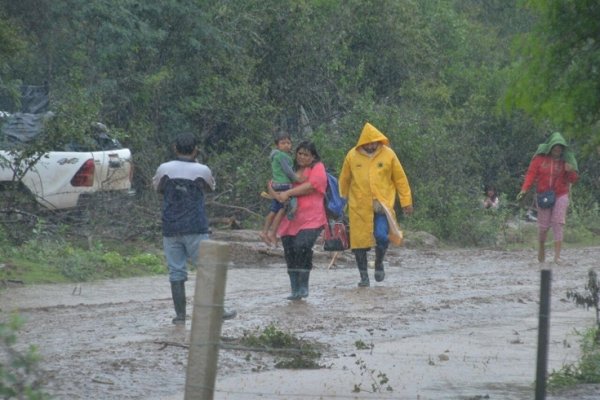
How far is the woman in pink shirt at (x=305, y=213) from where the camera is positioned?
1362 centimetres

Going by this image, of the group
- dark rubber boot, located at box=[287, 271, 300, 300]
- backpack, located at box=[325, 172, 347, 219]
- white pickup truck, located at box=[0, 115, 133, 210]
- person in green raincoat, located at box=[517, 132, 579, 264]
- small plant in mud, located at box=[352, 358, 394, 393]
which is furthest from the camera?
white pickup truck, located at box=[0, 115, 133, 210]

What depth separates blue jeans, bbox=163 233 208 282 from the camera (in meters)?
11.3

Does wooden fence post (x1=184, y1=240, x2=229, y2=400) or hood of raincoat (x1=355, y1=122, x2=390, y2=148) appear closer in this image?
wooden fence post (x1=184, y1=240, x2=229, y2=400)

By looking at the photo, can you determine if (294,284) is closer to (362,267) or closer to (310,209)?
(310,209)

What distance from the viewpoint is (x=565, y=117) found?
7.66m

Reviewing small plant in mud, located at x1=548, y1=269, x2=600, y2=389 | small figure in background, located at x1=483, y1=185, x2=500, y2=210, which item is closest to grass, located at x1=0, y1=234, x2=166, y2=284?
small plant in mud, located at x1=548, y1=269, x2=600, y2=389

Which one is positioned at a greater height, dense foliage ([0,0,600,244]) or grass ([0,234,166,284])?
dense foliage ([0,0,600,244])

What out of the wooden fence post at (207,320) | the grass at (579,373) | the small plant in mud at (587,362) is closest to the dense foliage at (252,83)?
the small plant in mud at (587,362)

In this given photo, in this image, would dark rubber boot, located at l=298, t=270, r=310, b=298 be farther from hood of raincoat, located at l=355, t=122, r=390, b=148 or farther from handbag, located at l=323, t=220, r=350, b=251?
hood of raincoat, located at l=355, t=122, r=390, b=148

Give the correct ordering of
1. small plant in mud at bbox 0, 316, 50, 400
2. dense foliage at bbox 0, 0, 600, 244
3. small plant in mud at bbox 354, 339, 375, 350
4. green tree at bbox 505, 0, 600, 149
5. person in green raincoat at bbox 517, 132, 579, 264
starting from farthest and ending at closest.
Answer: dense foliage at bbox 0, 0, 600, 244 < person in green raincoat at bbox 517, 132, 579, 264 < small plant in mud at bbox 354, 339, 375, 350 < green tree at bbox 505, 0, 600, 149 < small plant in mud at bbox 0, 316, 50, 400

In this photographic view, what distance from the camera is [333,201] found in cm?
1411

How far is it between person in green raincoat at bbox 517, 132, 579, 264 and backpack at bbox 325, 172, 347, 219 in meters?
4.16

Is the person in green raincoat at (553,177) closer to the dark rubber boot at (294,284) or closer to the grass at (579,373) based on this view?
the dark rubber boot at (294,284)

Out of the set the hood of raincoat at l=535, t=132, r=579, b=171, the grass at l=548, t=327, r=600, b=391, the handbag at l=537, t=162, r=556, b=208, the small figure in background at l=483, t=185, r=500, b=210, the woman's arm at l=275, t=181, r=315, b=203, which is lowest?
the grass at l=548, t=327, r=600, b=391
